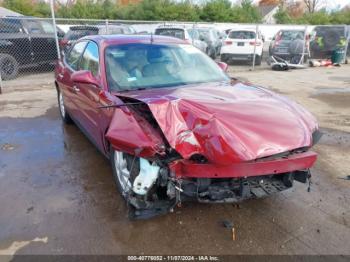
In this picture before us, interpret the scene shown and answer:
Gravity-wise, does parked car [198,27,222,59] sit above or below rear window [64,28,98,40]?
below

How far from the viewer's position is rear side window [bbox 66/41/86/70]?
505 centimetres

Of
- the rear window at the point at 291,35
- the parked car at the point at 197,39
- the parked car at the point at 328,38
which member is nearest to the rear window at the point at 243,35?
the parked car at the point at 197,39

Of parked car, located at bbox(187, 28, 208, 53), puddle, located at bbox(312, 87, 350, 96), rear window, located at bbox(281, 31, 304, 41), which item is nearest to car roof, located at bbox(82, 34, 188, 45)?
puddle, located at bbox(312, 87, 350, 96)

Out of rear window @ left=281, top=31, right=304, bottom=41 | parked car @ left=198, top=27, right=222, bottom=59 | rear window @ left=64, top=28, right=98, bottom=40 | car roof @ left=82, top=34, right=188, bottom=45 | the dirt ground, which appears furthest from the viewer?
parked car @ left=198, top=27, right=222, bottom=59

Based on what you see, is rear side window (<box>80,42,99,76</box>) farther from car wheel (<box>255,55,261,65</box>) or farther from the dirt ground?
car wheel (<box>255,55,261,65</box>)

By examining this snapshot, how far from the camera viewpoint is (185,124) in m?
2.81

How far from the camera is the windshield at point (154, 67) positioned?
3.80 m

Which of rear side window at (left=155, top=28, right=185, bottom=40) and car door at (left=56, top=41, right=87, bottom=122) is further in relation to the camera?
rear side window at (left=155, top=28, right=185, bottom=40)

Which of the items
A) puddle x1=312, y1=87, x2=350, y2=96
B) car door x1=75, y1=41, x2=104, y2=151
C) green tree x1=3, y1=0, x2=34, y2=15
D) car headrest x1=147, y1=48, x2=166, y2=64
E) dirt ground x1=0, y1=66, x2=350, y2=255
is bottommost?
puddle x1=312, y1=87, x2=350, y2=96

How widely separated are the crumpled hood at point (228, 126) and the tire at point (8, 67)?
8912mm

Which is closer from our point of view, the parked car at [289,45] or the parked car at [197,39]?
the parked car at [197,39]

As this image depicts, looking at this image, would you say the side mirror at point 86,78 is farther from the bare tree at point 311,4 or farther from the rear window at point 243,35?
the bare tree at point 311,4

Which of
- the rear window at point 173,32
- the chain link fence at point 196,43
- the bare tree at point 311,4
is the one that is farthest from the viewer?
the bare tree at point 311,4

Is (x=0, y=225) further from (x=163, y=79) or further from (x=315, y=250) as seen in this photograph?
(x=315, y=250)
